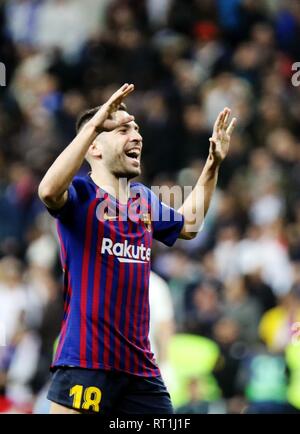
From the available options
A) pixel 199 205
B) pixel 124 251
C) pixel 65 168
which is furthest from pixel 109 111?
pixel 199 205

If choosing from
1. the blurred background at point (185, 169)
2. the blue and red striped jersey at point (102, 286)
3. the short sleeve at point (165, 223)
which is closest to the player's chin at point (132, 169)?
the blue and red striped jersey at point (102, 286)

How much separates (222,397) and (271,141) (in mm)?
3938

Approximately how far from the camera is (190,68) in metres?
14.6

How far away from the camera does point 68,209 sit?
5680 mm

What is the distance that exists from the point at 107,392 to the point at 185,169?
7700mm

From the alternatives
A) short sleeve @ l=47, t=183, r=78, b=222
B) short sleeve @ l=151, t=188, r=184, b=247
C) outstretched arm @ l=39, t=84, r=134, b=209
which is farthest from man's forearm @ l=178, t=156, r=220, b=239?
outstretched arm @ l=39, t=84, r=134, b=209

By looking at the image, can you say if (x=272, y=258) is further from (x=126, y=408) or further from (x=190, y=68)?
(x=126, y=408)

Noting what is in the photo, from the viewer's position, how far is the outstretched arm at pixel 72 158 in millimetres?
5406

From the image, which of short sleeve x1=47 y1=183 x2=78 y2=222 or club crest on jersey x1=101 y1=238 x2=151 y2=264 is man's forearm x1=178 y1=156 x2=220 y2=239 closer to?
club crest on jersey x1=101 y1=238 x2=151 y2=264

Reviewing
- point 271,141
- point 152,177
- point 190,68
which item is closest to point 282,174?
point 271,141

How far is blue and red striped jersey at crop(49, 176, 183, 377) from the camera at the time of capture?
223 inches

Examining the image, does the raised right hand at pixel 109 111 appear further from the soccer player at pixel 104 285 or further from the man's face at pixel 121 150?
the man's face at pixel 121 150

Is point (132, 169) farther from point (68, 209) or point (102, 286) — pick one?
point (102, 286)

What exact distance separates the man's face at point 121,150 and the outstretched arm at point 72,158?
40 centimetres
